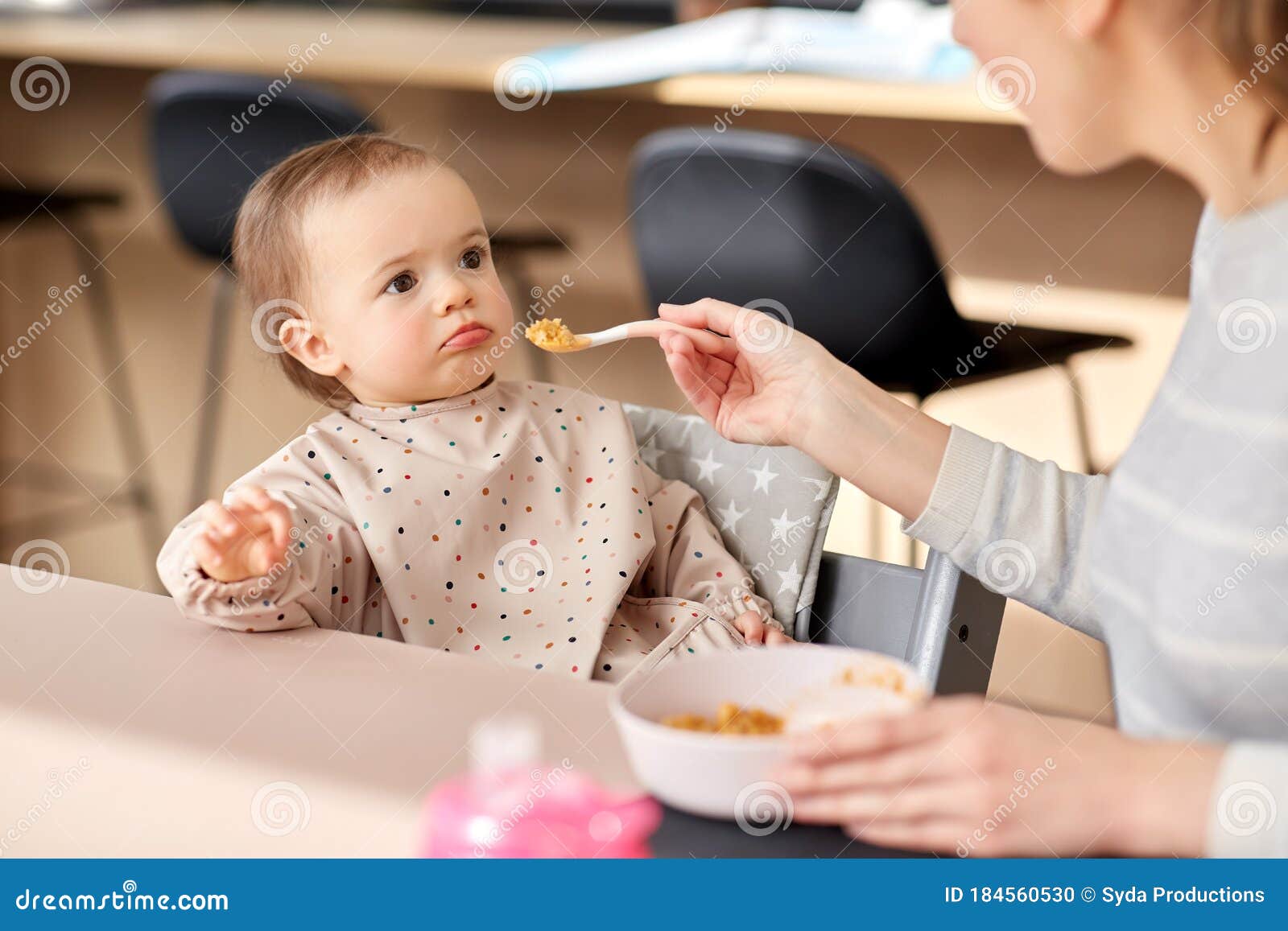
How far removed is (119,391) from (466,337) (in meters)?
1.89

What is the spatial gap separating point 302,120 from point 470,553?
1.03m

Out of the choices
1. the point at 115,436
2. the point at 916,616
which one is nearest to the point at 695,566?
the point at 916,616

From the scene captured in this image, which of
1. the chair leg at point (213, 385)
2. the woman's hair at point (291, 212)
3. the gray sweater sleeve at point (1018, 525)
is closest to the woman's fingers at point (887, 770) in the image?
the gray sweater sleeve at point (1018, 525)

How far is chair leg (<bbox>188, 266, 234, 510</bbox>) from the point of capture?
2369 mm

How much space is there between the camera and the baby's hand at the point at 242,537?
913mm

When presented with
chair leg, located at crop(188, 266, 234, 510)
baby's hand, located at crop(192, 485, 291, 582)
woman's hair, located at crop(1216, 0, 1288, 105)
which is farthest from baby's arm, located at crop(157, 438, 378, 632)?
chair leg, located at crop(188, 266, 234, 510)

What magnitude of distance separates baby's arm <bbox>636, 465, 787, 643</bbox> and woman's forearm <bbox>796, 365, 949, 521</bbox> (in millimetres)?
164

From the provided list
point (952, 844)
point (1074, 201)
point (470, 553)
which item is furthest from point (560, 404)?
point (1074, 201)

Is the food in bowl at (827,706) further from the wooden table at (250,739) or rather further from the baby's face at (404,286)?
the baby's face at (404,286)

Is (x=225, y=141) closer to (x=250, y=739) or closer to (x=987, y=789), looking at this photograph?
(x=250, y=739)

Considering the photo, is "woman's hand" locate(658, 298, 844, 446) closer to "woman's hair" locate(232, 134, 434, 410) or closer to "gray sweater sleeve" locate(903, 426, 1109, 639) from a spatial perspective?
"gray sweater sleeve" locate(903, 426, 1109, 639)

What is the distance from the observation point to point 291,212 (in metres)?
1.28

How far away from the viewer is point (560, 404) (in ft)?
4.41

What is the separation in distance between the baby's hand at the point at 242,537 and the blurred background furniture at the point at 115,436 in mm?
1887
